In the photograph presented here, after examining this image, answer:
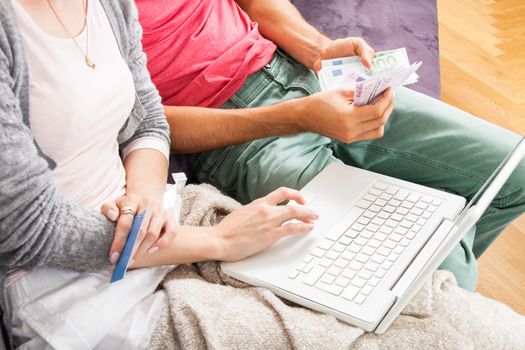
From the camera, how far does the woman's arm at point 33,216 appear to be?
80 centimetres

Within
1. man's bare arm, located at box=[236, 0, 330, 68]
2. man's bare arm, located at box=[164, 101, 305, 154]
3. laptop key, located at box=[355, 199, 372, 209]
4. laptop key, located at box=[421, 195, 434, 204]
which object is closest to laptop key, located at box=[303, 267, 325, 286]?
laptop key, located at box=[355, 199, 372, 209]

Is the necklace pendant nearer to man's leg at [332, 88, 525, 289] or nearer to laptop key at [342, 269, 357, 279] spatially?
laptop key at [342, 269, 357, 279]

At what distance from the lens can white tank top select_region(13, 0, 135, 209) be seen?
2.89 ft

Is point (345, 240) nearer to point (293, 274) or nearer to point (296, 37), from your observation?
point (293, 274)

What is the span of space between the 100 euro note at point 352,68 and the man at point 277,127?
0.09ft

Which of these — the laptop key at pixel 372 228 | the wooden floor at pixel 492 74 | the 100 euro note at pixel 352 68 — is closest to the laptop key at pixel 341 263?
the laptop key at pixel 372 228

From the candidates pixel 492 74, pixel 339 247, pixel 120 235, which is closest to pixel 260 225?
pixel 339 247

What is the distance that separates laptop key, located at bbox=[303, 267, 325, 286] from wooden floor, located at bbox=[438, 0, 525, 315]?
94 centimetres

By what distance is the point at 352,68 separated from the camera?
148 centimetres

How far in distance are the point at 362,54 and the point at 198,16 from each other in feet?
1.36

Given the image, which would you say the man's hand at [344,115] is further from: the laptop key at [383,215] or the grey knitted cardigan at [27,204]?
the grey knitted cardigan at [27,204]

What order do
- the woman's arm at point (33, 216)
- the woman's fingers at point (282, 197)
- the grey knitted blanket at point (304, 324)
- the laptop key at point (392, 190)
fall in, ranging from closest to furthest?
the woman's arm at point (33, 216), the grey knitted blanket at point (304, 324), the woman's fingers at point (282, 197), the laptop key at point (392, 190)

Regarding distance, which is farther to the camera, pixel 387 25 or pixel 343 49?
pixel 387 25

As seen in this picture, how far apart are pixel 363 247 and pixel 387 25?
47.0 inches
